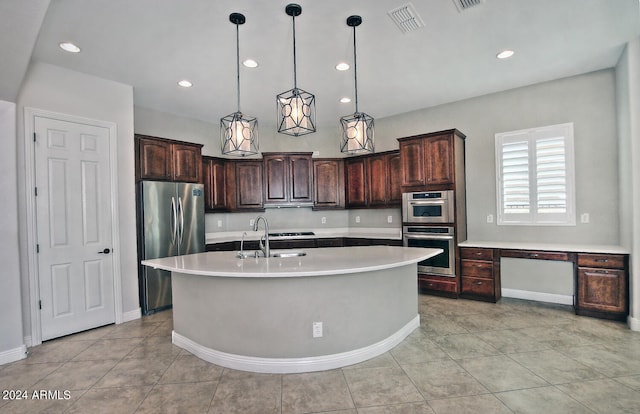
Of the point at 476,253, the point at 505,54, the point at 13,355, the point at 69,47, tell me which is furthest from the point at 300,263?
the point at 505,54

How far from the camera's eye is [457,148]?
15.0 feet

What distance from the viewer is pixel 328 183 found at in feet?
19.4

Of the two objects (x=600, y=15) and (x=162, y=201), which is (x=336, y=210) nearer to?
(x=162, y=201)

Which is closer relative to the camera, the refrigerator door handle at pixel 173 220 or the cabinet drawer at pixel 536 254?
the cabinet drawer at pixel 536 254

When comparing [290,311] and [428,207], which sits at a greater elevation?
[428,207]

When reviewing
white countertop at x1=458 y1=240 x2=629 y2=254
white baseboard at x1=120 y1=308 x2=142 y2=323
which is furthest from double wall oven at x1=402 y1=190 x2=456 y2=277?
white baseboard at x1=120 y1=308 x2=142 y2=323

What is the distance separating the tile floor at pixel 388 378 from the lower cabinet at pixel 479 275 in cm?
85

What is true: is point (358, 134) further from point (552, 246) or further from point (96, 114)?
point (96, 114)

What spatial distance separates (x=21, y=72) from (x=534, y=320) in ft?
18.2

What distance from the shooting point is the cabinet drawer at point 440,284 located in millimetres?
4477

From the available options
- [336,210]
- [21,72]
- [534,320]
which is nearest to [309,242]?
[336,210]

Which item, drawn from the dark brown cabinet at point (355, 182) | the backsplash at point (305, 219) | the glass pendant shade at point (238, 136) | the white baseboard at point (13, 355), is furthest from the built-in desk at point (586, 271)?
the white baseboard at point (13, 355)

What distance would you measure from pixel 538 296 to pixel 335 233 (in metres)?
3.30

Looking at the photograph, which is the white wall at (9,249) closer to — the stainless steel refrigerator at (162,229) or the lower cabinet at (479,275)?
the stainless steel refrigerator at (162,229)
